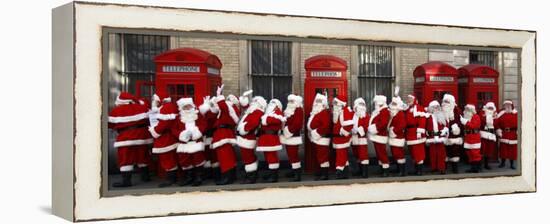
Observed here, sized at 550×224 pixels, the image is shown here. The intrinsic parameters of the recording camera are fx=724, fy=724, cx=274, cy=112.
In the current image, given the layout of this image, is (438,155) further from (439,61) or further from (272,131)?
(272,131)

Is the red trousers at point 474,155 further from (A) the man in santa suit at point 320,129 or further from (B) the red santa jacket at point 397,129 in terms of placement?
(A) the man in santa suit at point 320,129

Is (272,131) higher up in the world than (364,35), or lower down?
lower down

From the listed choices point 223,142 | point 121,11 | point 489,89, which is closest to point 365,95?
point 489,89

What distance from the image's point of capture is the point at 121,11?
912 cm

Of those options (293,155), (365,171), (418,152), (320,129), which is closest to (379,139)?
(365,171)

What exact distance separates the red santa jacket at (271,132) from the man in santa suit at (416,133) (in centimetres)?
227

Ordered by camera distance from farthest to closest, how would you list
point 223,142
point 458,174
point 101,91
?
point 458,174
point 223,142
point 101,91

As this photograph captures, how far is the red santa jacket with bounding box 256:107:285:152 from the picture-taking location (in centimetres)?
1027

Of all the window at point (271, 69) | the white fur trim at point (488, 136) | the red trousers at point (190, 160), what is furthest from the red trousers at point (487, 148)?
the red trousers at point (190, 160)

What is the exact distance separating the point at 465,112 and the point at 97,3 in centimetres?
645

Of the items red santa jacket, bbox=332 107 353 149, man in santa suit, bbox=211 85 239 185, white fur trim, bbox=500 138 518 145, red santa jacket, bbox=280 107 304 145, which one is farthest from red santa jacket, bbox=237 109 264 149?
white fur trim, bbox=500 138 518 145

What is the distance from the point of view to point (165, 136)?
1005 cm

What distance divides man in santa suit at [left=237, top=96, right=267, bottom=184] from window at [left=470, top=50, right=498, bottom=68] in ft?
14.9

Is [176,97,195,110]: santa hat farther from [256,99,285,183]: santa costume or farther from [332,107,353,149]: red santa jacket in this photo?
[332,107,353,149]: red santa jacket
